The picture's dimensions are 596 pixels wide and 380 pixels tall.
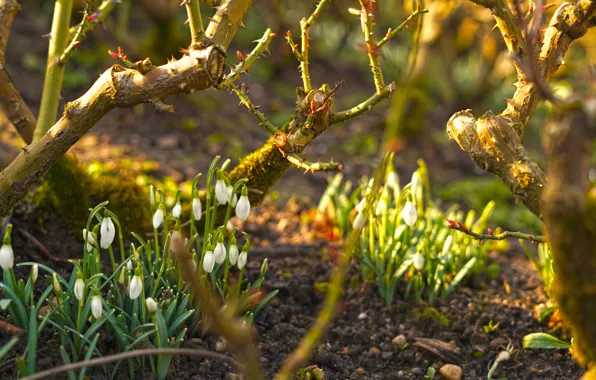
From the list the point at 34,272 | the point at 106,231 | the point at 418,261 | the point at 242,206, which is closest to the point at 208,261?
the point at 242,206

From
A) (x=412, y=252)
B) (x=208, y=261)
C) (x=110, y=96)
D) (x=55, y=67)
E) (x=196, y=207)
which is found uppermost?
(x=55, y=67)

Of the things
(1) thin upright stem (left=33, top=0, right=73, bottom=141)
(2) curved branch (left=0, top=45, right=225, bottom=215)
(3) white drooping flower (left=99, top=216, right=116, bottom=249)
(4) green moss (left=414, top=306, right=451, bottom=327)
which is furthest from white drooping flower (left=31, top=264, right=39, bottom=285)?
(4) green moss (left=414, top=306, right=451, bottom=327)

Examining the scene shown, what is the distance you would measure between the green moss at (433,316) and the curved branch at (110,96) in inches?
59.3

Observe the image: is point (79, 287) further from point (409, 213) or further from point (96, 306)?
point (409, 213)

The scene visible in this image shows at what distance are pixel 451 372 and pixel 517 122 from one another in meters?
1.04

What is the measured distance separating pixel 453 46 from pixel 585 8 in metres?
4.38

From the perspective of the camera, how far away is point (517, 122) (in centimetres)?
233

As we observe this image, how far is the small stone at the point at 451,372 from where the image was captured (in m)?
2.57

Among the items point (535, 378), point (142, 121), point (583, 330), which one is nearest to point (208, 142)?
point (142, 121)

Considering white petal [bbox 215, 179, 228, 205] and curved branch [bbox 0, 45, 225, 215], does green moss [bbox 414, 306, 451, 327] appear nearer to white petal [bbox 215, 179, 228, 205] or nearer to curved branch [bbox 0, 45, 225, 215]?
white petal [bbox 215, 179, 228, 205]

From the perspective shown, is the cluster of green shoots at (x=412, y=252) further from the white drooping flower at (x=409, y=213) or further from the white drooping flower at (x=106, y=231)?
the white drooping flower at (x=106, y=231)

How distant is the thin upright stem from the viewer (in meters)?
2.87

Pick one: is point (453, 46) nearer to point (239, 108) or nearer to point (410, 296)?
point (239, 108)

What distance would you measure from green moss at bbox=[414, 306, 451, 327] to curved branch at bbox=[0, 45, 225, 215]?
1.51 m
